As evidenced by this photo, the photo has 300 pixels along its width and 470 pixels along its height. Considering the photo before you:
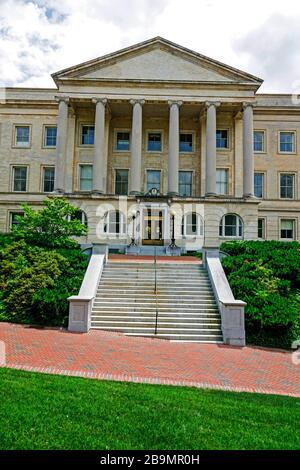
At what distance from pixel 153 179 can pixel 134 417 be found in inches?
1287

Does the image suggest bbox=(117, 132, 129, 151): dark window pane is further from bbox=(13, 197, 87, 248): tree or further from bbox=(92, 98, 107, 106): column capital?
bbox=(13, 197, 87, 248): tree

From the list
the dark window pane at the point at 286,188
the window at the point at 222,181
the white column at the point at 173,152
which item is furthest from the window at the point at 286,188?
the white column at the point at 173,152

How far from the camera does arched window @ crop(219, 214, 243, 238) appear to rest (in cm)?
3238

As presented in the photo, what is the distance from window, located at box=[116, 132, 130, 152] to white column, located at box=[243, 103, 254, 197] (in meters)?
11.3

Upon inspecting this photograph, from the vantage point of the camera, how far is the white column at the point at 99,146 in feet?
107

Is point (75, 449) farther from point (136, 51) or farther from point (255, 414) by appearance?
point (136, 51)

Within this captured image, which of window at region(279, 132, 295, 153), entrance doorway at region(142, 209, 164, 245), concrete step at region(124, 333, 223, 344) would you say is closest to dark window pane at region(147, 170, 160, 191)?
entrance doorway at region(142, 209, 164, 245)

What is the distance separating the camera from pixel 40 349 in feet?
33.6

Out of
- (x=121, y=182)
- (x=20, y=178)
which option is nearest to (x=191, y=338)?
(x=121, y=182)

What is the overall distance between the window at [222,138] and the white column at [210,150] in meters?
3.65

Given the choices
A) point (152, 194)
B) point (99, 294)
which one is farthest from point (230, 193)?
point (99, 294)

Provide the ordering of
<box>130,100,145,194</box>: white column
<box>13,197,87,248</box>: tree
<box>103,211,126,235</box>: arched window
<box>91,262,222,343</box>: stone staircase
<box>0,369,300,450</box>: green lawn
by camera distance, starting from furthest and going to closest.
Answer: <box>130,100,145,194</box>: white column → <box>103,211,126,235</box>: arched window → <box>13,197,87,248</box>: tree → <box>91,262,222,343</box>: stone staircase → <box>0,369,300,450</box>: green lawn

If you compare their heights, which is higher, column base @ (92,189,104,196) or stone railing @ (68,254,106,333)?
column base @ (92,189,104,196)

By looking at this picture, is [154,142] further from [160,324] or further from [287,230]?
[160,324]
